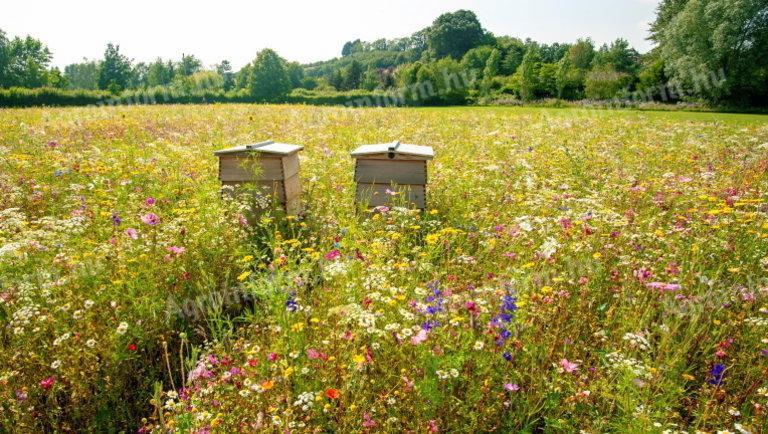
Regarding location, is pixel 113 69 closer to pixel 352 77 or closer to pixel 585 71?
pixel 352 77

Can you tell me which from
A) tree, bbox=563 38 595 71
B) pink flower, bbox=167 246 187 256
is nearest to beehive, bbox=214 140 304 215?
pink flower, bbox=167 246 187 256

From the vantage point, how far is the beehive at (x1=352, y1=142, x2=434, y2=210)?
5.80m

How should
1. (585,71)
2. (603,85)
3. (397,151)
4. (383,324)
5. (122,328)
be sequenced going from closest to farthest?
(122,328) → (383,324) → (397,151) → (603,85) → (585,71)

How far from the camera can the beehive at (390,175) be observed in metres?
5.80

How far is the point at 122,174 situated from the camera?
695cm

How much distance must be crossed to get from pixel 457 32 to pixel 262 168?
111 metres

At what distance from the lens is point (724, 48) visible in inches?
1312

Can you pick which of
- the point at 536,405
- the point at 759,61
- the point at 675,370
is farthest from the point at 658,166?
the point at 759,61

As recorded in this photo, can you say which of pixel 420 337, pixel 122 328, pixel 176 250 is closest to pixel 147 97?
pixel 176 250

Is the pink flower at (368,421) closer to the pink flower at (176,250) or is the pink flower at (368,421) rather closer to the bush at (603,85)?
the pink flower at (176,250)

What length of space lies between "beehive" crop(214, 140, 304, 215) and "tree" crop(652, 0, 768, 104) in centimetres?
3917

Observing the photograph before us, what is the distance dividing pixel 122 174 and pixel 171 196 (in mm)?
1340

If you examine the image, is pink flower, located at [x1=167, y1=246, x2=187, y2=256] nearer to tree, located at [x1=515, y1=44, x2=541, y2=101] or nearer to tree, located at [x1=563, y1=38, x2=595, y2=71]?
tree, located at [x1=515, y1=44, x2=541, y2=101]

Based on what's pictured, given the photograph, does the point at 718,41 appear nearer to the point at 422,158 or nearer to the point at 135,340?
the point at 422,158
